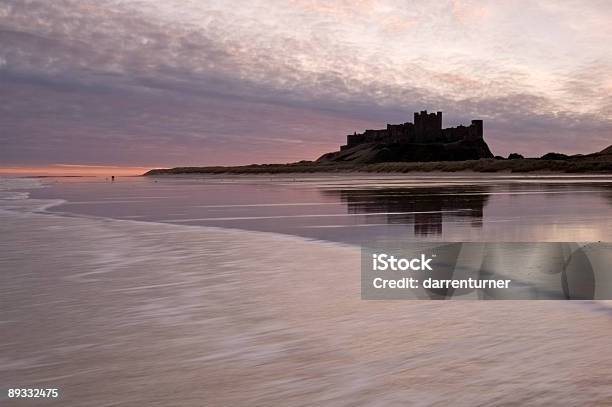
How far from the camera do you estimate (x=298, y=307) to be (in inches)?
270

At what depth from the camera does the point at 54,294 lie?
7.66 m

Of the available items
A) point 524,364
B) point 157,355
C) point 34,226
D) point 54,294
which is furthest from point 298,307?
point 34,226

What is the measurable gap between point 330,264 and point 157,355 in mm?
4976

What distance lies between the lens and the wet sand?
431 centimetres

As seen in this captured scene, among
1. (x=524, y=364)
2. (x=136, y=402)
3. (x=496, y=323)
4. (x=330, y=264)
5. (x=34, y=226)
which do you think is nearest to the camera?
(x=136, y=402)

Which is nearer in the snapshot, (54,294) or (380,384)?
(380,384)

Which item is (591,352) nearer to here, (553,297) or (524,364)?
(524,364)

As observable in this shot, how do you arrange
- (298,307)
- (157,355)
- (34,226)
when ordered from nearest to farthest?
(157,355), (298,307), (34,226)

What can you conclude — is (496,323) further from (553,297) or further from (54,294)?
(54,294)

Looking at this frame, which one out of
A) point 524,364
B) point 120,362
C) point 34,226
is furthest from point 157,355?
point 34,226

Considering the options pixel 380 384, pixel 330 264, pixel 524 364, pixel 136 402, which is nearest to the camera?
pixel 136 402

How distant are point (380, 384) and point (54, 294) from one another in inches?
200

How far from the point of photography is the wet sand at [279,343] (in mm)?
4312

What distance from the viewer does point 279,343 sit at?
5500 mm
